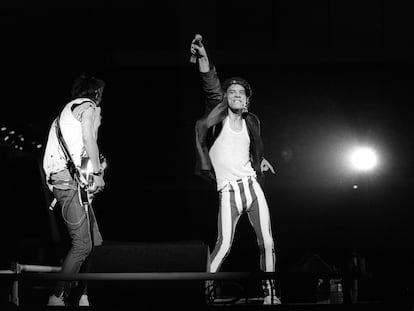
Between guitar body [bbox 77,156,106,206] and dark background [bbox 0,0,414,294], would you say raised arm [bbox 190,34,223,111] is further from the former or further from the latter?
guitar body [bbox 77,156,106,206]

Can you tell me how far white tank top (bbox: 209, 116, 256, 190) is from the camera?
484cm

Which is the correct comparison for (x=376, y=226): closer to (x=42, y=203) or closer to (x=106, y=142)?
(x=106, y=142)

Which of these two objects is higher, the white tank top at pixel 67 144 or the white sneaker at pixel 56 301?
the white tank top at pixel 67 144

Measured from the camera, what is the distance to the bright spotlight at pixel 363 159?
6320 mm

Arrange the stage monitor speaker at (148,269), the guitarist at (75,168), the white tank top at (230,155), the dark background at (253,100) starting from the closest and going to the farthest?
the stage monitor speaker at (148,269) → the guitarist at (75,168) → the white tank top at (230,155) → the dark background at (253,100)

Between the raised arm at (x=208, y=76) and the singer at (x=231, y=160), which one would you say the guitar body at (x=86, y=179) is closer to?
the singer at (x=231, y=160)

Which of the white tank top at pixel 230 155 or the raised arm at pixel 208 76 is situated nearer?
the white tank top at pixel 230 155

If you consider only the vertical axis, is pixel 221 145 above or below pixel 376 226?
above

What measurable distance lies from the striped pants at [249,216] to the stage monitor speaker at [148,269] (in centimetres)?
88

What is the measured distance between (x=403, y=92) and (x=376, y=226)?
1.40m

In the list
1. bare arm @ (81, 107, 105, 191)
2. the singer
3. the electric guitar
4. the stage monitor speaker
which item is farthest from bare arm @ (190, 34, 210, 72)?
the stage monitor speaker

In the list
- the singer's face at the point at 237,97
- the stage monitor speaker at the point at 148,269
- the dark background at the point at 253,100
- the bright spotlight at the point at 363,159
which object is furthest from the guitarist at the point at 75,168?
the bright spotlight at the point at 363,159

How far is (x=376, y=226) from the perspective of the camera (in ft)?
21.3

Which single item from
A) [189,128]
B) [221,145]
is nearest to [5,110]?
[189,128]
